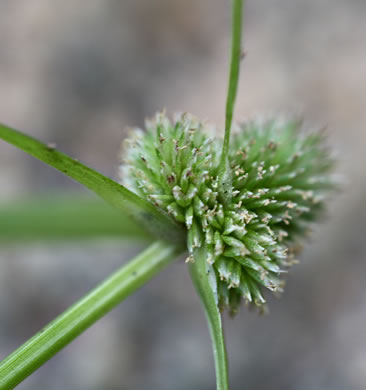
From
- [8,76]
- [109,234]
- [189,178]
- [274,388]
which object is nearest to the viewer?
[189,178]

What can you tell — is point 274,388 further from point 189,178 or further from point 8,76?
point 8,76

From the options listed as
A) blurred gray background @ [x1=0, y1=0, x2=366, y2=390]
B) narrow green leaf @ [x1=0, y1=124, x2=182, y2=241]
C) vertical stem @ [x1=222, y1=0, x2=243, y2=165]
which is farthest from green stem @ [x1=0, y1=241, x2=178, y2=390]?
blurred gray background @ [x1=0, y1=0, x2=366, y2=390]

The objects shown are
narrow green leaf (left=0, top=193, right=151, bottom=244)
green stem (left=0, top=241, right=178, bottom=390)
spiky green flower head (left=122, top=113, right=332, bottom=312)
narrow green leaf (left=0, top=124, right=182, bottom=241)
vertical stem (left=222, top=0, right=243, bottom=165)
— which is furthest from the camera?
A: narrow green leaf (left=0, top=193, right=151, bottom=244)

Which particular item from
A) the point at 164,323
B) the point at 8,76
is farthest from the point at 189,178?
the point at 8,76

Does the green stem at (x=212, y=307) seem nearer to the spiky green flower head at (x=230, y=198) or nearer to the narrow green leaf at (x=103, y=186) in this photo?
the spiky green flower head at (x=230, y=198)

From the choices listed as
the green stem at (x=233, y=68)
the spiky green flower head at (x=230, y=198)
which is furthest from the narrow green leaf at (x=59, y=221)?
the green stem at (x=233, y=68)

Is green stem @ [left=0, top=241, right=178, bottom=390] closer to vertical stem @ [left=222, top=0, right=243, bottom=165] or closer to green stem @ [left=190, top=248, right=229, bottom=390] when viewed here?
green stem @ [left=190, top=248, right=229, bottom=390]

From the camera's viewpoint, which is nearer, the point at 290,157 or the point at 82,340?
the point at 290,157
